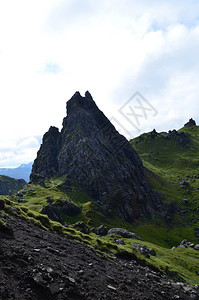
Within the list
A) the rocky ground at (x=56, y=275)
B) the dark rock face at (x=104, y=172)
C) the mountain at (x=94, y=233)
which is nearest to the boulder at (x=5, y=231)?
the rocky ground at (x=56, y=275)

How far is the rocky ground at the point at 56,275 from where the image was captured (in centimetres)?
1896

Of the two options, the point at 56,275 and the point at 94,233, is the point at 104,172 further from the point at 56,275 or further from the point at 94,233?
the point at 56,275

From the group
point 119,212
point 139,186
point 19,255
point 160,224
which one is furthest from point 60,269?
point 139,186

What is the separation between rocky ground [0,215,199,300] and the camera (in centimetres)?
1896

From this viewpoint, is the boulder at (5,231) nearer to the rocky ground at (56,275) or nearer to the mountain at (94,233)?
the rocky ground at (56,275)

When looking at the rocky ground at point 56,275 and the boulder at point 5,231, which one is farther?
the boulder at point 5,231

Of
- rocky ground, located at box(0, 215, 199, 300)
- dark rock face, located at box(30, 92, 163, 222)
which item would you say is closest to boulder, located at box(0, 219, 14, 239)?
rocky ground, located at box(0, 215, 199, 300)

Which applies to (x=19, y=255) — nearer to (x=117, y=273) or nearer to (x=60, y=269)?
(x=60, y=269)

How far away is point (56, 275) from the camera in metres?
22.2

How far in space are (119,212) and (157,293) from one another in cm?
10551

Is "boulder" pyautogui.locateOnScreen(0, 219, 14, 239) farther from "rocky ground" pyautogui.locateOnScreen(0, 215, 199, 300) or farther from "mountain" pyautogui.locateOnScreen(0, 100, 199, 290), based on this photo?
"mountain" pyautogui.locateOnScreen(0, 100, 199, 290)

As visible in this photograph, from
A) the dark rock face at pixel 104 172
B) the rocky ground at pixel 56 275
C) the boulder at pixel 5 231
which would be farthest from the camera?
the dark rock face at pixel 104 172

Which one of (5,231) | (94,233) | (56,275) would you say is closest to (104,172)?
(94,233)

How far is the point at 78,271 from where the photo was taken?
25.8 meters
